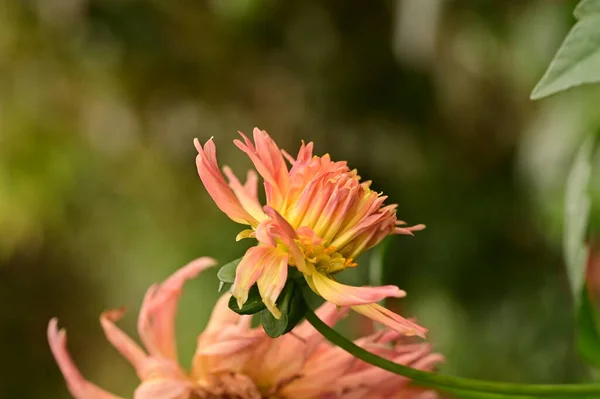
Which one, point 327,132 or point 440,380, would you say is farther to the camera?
point 327,132

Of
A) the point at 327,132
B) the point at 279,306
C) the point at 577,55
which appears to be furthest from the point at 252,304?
the point at 327,132

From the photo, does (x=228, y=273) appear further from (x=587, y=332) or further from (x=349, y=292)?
(x=587, y=332)

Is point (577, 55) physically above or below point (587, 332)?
above

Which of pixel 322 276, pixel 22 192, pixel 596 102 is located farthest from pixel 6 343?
pixel 322 276

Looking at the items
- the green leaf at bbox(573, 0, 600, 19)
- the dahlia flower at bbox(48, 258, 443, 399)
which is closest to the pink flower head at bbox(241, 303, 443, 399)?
the dahlia flower at bbox(48, 258, 443, 399)
